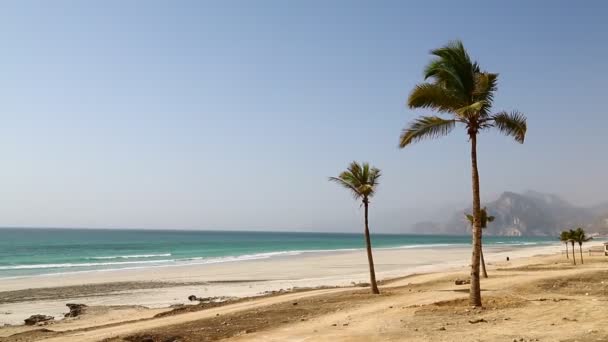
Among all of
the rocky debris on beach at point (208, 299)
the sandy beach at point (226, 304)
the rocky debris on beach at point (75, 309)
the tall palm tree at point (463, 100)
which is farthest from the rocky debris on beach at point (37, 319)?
the tall palm tree at point (463, 100)

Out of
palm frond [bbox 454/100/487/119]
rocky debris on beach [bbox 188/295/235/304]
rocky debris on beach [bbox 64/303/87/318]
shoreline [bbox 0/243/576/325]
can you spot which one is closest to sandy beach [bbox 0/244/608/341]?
shoreline [bbox 0/243/576/325]

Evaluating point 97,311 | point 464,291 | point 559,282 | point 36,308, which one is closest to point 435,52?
point 464,291

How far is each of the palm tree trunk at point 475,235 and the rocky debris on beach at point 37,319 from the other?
1800cm

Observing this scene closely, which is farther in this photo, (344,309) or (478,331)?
(344,309)

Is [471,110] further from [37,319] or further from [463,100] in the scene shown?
[37,319]

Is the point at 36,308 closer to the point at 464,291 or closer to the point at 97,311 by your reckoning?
the point at 97,311

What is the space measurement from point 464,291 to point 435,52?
11.3 metres

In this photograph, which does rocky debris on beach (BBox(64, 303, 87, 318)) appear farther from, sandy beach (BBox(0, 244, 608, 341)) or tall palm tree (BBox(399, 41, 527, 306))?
tall palm tree (BBox(399, 41, 527, 306))

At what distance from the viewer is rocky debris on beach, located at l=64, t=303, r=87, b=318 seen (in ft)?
74.9

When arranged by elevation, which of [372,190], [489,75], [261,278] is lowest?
[261,278]

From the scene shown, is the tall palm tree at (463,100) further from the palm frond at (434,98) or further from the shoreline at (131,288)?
the shoreline at (131,288)

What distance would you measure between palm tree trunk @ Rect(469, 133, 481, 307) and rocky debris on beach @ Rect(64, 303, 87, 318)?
708 inches

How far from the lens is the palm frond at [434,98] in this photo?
15508mm

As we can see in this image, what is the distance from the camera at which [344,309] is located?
59.2 ft
